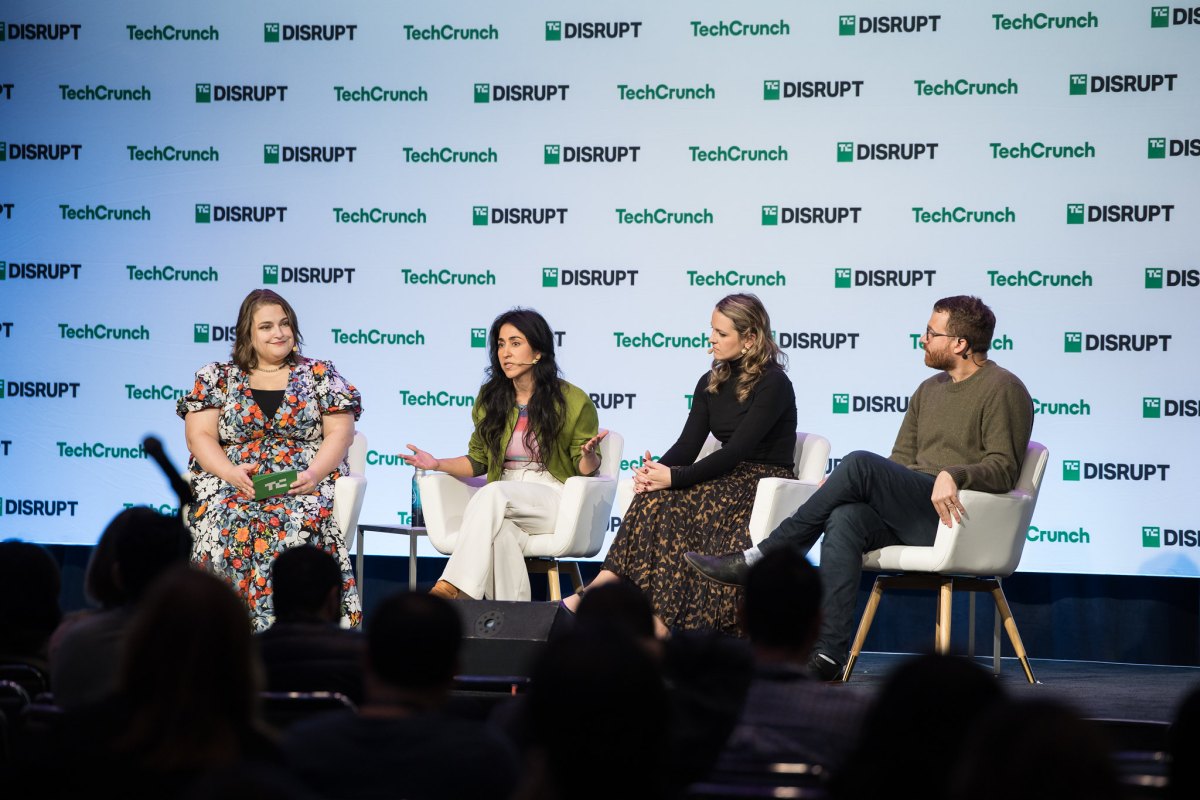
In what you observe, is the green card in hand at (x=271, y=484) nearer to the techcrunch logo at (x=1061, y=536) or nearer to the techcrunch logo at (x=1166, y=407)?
the techcrunch logo at (x=1061, y=536)

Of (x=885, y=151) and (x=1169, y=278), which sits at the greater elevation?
(x=885, y=151)

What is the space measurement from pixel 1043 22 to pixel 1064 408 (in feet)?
5.70

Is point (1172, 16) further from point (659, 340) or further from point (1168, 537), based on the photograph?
point (659, 340)

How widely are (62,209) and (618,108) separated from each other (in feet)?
9.57

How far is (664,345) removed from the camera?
6.64m

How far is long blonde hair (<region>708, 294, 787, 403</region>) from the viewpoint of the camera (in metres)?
5.33

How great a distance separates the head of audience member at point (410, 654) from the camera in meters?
2.00

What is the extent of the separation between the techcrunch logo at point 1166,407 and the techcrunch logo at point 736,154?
6.44 feet

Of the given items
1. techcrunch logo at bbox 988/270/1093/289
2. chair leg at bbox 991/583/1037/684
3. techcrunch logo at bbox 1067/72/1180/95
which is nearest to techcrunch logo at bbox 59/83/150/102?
techcrunch logo at bbox 988/270/1093/289

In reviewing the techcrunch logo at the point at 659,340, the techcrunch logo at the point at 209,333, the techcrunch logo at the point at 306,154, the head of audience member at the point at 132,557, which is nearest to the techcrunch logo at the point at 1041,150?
the techcrunch logo at the point at 659,340

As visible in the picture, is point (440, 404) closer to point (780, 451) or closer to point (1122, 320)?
point (780, 451)

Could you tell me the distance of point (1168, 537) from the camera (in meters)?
6.11

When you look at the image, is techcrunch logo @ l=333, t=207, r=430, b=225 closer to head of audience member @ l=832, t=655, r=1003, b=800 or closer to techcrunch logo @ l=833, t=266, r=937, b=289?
techcrunch logo @ l=833, t=266, r=937, b=289

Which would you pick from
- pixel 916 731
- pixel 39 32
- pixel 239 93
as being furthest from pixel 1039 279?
pixel 39 32
